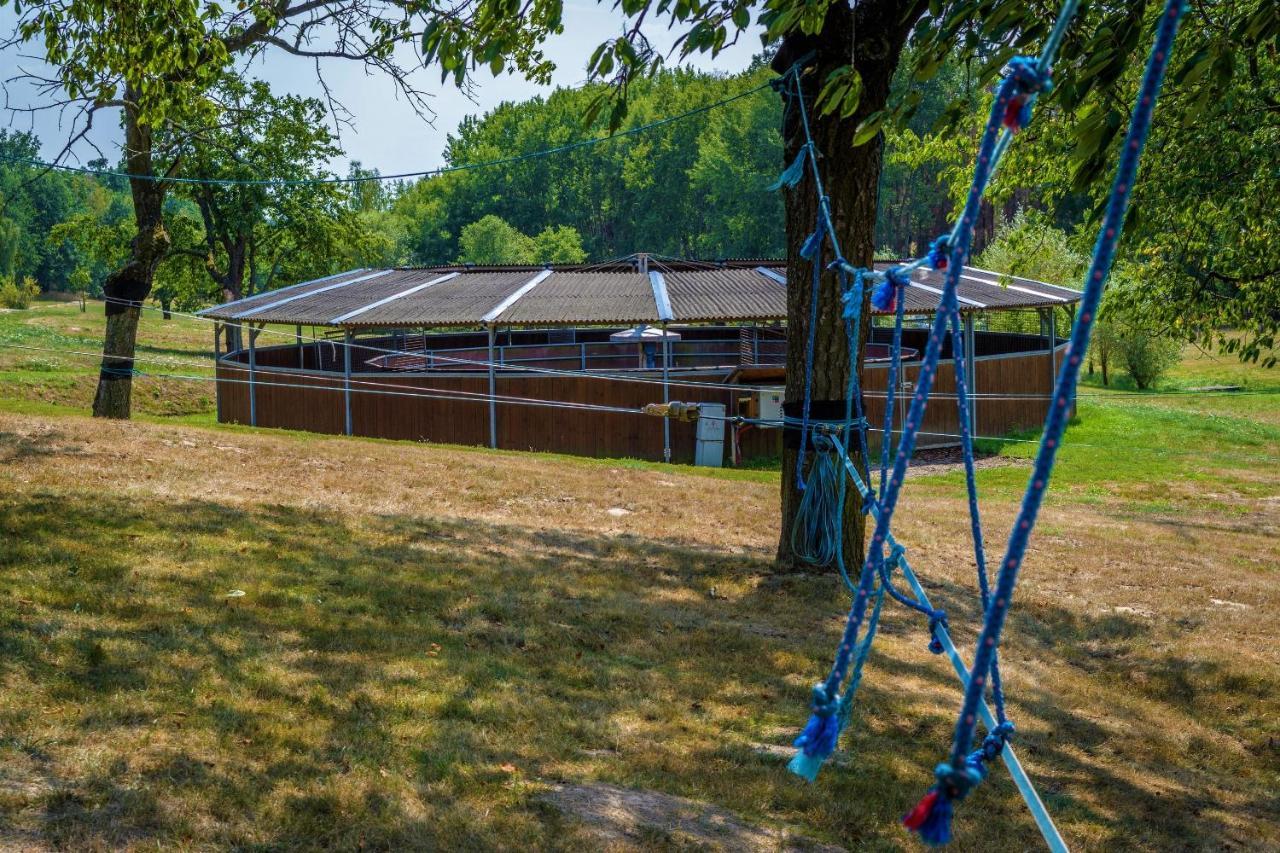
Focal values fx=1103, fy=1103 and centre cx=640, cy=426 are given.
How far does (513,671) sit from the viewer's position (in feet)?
19.5

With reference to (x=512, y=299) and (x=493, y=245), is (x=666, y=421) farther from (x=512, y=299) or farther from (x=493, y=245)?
(x=493, y=245)

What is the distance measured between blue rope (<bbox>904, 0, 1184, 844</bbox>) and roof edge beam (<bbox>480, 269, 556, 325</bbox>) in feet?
63.9

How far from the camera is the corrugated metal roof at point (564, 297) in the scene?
21.7m

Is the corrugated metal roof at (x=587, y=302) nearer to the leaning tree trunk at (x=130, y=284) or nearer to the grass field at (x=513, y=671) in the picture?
the leaning tree trunk at (x=130, y=284)

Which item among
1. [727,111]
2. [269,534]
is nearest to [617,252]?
[727,111]

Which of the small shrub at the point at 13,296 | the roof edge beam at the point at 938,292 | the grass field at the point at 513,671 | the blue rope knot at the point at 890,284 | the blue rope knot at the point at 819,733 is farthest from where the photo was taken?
the small shrub at the point at 13,296

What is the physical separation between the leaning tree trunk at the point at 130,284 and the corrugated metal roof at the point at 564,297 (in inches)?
203

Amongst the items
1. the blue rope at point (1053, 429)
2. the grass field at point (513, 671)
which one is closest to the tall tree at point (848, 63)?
the grass field at point (513, 671)

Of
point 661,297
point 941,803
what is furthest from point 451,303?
point 941,803

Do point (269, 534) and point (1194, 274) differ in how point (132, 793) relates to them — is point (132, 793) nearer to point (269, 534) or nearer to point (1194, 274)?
point (269, 534)

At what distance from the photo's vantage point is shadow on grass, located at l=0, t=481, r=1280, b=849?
4227mm

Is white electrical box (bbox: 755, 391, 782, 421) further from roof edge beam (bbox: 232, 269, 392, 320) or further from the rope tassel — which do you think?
the rope tassel

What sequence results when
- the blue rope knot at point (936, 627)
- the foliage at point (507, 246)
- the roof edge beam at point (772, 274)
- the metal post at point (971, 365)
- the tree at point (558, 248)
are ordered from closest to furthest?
the blue rope knot at point (936, 627) → the metal post at point (971, 365) → the roof edge beam at point (772, 274) → the foliage at point (507, 246) → the tree at point (558, 248)

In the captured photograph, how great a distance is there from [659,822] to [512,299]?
1955 centimetres
